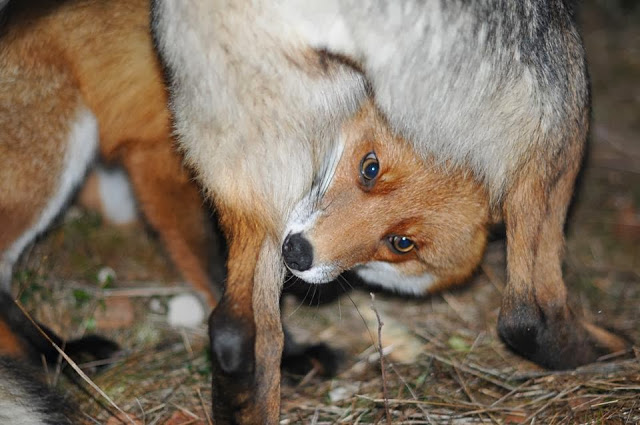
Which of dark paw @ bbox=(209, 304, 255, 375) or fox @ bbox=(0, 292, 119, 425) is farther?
fox @ bbox=(0, 292, 119, 425)

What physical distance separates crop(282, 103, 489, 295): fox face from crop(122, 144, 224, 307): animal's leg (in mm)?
1041

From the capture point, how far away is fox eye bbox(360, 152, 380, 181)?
3218mm

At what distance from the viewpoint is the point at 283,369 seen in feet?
12.6

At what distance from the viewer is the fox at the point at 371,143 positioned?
7.98 feet

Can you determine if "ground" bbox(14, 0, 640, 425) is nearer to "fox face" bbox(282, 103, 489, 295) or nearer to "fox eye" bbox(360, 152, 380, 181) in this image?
"fox face" bbox(282, 103, 489, 295)

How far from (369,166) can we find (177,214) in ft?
5.00

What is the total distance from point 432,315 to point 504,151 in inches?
75.0

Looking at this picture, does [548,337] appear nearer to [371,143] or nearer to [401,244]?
[401,244]

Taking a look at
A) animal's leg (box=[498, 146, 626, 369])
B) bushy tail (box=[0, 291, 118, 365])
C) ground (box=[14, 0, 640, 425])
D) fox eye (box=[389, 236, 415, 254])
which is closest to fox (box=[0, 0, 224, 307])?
bushy tail (box=[0, 291, 118, 365])

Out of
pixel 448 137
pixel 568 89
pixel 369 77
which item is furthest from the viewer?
pixel 568 89

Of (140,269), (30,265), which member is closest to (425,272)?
(140,269)

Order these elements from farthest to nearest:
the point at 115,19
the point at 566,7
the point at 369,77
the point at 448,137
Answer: the point at 115,19 < the point at 566,7 < the point at 448,137 < the point at 369,77

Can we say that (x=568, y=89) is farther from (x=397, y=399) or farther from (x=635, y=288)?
(x=635, y=288)

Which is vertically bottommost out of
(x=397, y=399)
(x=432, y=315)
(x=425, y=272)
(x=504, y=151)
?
(x=432, y=315)
